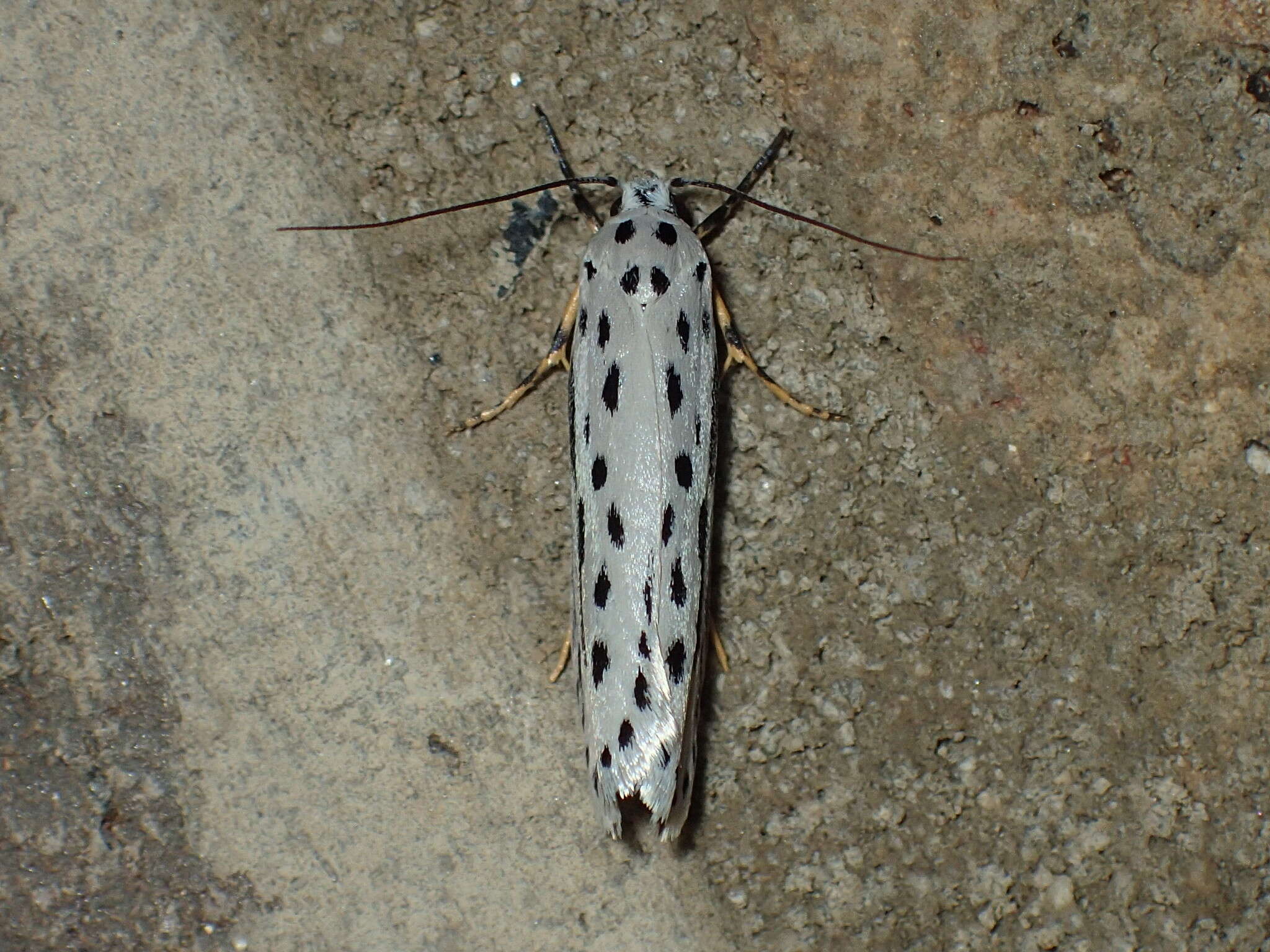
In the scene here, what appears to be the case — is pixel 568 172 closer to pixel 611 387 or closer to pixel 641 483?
pixel 611 387

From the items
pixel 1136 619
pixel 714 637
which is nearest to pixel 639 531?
pixel 714 637

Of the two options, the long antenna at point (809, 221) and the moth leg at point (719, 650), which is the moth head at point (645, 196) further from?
the moth leg at point (719, 650)

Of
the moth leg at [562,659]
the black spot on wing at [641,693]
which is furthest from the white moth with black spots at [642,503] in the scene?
the moth leg at [562,659]

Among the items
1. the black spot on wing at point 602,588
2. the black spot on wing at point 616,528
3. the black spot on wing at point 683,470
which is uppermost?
the black spot on wing at point 683,470

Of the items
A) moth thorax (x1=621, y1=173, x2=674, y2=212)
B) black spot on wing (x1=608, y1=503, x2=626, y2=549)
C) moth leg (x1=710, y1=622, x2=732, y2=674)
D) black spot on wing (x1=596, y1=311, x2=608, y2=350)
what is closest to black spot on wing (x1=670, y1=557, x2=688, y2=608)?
black spot on wing (x1=608, y1=503, x2=626, y2=549)

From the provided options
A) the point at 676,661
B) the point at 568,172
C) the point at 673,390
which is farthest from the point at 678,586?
the point at 568,172

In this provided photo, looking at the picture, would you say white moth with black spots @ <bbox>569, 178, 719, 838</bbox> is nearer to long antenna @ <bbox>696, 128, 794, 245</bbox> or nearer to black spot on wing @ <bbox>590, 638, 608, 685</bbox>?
black spot on wing @ <bbox>590, 638, 608, 685</bbox>
